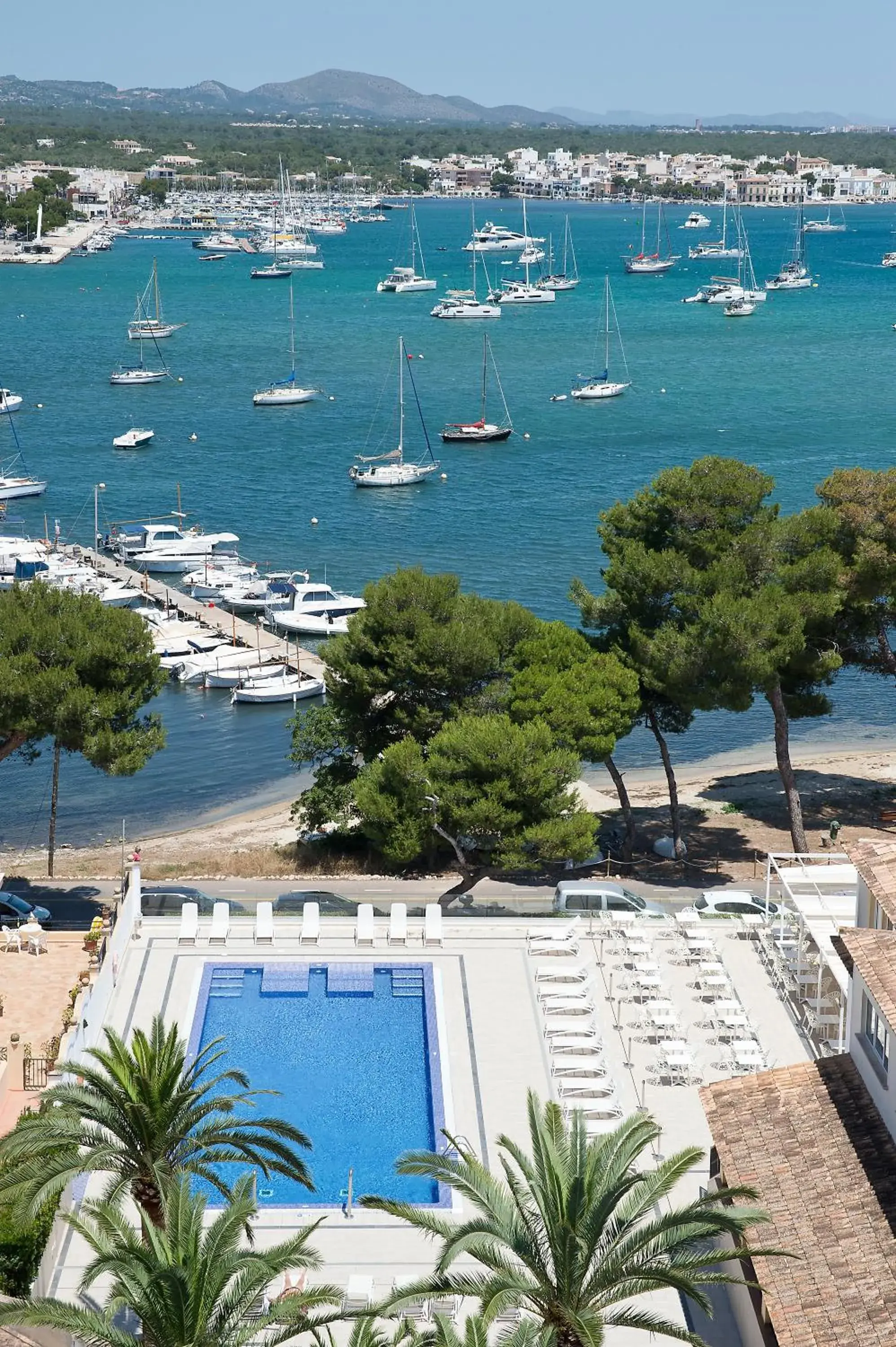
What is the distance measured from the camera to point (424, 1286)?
572 inches

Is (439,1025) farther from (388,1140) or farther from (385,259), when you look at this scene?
(385,259)

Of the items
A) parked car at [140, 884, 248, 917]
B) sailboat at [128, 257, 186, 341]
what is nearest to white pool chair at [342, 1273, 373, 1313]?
parked car at [140, 884, 248, 917]

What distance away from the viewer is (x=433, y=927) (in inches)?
1059

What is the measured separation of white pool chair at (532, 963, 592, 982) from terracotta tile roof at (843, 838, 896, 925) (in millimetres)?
5265

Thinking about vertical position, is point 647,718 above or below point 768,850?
above

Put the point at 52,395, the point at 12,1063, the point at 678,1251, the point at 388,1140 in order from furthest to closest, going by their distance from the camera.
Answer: the point at 52,395
the point at 12,1063
the point at 388,1140
the point at 678,1251

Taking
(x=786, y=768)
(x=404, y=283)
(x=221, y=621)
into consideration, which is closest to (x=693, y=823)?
(x=786, y=768)

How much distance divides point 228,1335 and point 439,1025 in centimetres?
1018

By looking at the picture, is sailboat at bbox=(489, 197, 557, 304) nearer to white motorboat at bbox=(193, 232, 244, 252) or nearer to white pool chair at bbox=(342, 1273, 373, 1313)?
white motorboat at bbox=(193, 232, 244, 252)

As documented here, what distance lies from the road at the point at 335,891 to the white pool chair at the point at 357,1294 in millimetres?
11724

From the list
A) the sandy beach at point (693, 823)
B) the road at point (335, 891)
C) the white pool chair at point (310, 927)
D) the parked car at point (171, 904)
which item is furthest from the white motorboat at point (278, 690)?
the white pool chair at point (310, 927)

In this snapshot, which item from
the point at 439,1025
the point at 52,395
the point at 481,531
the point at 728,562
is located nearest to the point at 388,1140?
the point at 439,1025

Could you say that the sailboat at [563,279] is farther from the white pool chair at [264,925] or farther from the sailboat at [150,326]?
the white pool chair at [264,925]

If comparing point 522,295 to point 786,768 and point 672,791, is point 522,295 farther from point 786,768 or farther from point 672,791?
point 786,768
